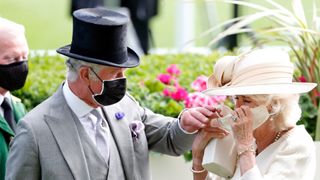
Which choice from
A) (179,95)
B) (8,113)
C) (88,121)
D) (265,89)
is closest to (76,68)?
(88,121)

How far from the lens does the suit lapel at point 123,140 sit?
4.23 metres

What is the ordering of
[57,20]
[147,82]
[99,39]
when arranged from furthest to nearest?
[57,20]
[147,82]
[99,39]

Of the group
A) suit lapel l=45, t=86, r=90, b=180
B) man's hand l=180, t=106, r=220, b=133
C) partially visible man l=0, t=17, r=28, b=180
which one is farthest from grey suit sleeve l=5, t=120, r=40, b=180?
man's hand l=180, t=106, r=220, b=133

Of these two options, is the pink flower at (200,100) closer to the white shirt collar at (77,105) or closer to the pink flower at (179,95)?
the pink flower at (179,95)

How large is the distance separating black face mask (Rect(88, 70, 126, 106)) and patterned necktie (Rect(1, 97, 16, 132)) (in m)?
0.71

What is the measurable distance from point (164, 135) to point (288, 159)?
68 cm

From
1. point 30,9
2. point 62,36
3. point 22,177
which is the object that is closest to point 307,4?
point 62,36

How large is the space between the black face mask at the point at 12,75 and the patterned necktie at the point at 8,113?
7 centimetres

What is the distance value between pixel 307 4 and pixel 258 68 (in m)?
Result: 8.11

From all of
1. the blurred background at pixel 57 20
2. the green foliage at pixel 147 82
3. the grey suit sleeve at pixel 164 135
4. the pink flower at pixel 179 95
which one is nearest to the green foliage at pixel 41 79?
the green foliage at pixel 147 82

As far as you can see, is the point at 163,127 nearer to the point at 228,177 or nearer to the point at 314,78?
the point at 228,177

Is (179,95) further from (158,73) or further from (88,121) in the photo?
(88,121)

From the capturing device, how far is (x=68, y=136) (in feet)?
13.5

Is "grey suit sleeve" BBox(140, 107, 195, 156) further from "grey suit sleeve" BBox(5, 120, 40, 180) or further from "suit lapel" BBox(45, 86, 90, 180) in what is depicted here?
"grey suit sleeve" BBox(5, 120, 40, 180)
